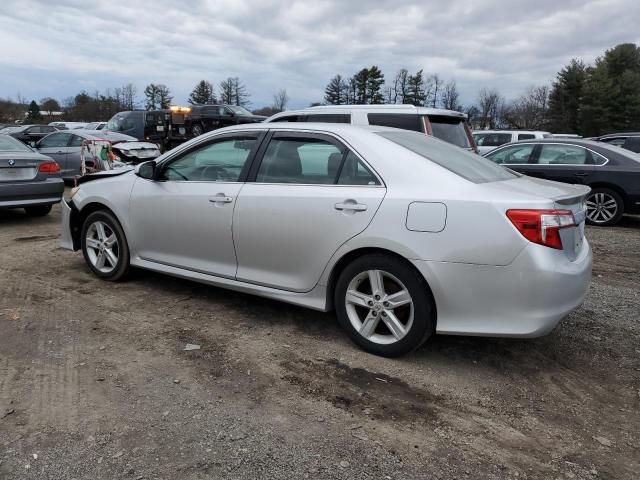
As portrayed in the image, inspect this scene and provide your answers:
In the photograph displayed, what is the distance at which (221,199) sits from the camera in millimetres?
4305

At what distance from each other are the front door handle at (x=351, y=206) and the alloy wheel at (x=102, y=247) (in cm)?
255

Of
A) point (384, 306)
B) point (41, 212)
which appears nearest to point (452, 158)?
point (384, 306)

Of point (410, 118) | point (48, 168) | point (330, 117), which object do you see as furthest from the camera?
point (48, 168)

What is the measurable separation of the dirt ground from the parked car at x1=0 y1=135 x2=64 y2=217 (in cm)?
405

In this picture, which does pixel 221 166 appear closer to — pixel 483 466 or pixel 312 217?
pixel 312 217

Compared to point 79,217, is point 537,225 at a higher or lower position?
higher

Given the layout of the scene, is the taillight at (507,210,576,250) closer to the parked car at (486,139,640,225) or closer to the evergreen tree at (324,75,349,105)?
the parked car at (486,139,640,225)

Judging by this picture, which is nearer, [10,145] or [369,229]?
[369,229]

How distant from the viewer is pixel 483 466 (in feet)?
8.51

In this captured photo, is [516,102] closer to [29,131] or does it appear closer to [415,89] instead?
[415,89]

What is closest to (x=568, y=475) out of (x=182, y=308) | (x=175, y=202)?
(x=182, y=308)

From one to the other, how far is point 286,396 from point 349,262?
1.04 m

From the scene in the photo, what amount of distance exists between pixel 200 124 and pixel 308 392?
21383 millimetres

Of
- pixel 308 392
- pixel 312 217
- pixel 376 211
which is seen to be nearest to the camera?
pixel 308 392
